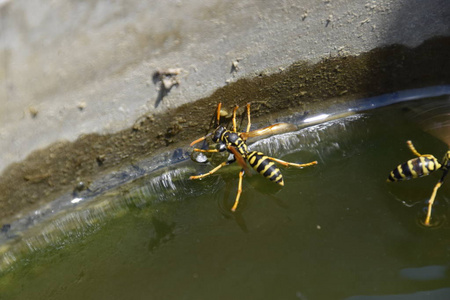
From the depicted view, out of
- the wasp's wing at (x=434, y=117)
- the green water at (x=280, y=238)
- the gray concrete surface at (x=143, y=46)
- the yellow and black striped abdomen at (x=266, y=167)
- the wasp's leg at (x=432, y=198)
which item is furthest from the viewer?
the wasp's wing at (x=434, y=117)

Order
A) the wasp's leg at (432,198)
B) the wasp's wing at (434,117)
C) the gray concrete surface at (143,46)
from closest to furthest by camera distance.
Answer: the gray concrete surface at (143,46) < the wasp's leg at (432,198) < the wasp's wing at (434,117)

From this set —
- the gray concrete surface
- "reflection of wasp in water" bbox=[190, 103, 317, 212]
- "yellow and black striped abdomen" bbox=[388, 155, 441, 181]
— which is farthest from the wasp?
the gray concrete surface

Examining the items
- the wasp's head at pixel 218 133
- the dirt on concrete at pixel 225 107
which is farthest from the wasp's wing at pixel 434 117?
the wasp's head at pixel 218 133

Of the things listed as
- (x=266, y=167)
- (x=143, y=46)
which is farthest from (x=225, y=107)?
(x=143, y=46)

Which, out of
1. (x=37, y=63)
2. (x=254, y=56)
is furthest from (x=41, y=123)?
(x=254, y=56)

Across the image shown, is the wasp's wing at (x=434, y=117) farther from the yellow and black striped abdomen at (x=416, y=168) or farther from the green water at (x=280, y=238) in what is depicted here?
the yellow and black striped abdomen at (x=416, y=168)

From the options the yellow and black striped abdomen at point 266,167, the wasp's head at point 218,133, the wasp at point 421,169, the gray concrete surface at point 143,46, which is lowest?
the wasp at point 421,169
